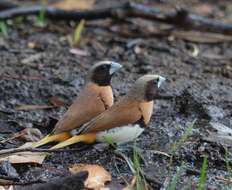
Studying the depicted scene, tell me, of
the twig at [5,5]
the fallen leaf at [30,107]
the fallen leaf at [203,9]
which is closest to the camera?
the fallen leaf at [30,107]

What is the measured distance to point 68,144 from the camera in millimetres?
4289

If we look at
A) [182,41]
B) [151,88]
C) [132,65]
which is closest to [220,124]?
[151,88]

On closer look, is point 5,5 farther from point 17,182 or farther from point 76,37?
point 17,182

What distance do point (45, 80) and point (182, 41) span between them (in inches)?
79.4

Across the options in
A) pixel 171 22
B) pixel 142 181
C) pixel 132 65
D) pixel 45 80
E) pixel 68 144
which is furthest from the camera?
pixel 171 22

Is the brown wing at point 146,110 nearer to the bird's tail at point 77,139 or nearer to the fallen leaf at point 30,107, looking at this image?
the bird's tail at point 77,139

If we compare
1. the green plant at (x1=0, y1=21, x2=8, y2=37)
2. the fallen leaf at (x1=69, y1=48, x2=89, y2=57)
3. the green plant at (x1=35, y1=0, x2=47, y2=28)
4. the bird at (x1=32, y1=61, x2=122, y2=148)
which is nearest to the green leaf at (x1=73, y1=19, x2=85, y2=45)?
the fallen leaf at (x1=69, y1=48, x2=89, y2=57)

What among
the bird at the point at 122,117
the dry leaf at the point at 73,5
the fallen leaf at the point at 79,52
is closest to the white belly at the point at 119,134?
the bird at the point at 122,117

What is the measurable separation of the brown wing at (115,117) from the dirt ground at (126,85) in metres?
0.25

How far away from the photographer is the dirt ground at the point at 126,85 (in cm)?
439

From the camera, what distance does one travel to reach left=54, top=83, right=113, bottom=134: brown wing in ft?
14.4

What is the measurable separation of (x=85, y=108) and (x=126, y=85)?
4.95 ft

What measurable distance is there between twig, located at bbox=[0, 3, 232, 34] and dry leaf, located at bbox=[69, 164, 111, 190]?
3346 millimetres

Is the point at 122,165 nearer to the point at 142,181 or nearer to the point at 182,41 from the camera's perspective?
the point at 142,181
